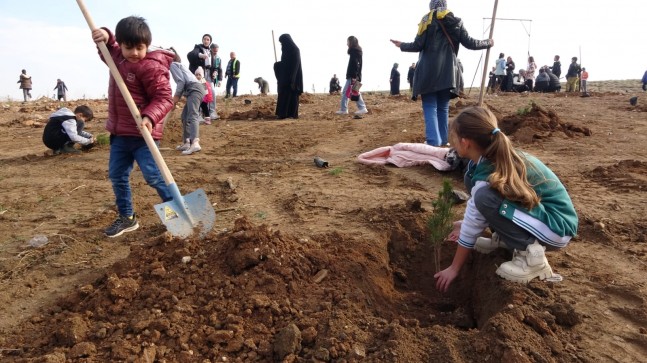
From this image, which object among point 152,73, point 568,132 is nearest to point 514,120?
point 568,132

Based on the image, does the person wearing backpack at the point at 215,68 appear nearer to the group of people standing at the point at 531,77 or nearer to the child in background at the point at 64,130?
the child in background at the point at 64,130

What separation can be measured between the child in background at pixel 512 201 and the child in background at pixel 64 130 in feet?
20.5

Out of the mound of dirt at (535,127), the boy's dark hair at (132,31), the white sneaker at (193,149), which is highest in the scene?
the boy's dark hair at (132,31)

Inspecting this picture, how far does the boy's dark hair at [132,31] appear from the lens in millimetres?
3379

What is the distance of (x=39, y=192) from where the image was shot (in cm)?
529

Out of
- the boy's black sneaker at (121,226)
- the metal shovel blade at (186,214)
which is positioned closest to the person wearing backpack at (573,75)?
the metal shovel blade at (186,214)

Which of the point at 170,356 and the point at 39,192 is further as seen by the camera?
the point at 39,192

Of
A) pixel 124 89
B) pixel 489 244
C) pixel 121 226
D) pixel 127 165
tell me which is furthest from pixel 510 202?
pixel 121 226

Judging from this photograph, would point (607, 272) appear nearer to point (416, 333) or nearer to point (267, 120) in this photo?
point (416, 333)

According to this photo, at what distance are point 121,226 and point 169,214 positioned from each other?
777 millimetres

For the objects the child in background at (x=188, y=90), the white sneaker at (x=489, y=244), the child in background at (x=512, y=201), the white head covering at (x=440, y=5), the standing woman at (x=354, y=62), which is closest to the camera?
the child in background at (x=512, y=201)

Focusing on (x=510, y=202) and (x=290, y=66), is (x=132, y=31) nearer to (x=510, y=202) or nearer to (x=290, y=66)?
(x=510, y=202)

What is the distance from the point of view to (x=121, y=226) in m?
3.97

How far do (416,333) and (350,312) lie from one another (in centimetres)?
37
